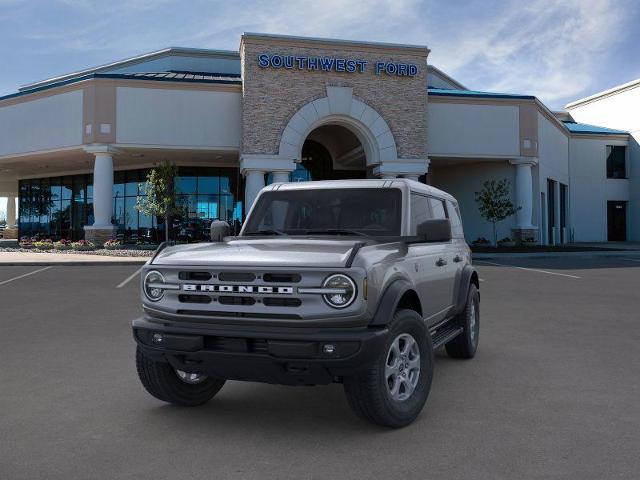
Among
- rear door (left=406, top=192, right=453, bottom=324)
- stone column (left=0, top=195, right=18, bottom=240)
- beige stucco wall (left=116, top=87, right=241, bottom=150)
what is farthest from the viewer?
stone column (left=0, top=195, right=18, bottom=240)

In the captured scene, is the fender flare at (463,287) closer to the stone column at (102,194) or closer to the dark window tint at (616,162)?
the stone column at (102,194)

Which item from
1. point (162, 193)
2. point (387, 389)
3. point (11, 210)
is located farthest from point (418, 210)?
point (11, 210)

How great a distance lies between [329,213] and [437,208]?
136 centimetres

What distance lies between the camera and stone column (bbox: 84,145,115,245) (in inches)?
1113

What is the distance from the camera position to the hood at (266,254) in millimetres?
3967

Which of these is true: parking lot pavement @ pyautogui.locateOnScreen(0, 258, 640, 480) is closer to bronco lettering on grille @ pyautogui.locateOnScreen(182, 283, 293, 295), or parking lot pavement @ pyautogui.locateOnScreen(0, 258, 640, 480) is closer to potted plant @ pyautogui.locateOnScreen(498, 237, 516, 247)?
bronco lettering on grille @ pyautogui.locateOnScreen(182, 283, 293, 295)

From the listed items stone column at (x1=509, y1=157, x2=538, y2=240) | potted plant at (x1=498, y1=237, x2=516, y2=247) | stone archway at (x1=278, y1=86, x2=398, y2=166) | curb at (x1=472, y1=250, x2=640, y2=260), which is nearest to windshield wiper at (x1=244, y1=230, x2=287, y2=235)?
curb at (x1=472, y1=250, x2=640, y2=260)

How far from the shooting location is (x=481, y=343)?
7438 millimetres

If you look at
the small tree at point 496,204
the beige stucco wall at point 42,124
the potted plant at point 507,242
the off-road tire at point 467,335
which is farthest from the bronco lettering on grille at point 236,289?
the potted plant at point 507,242

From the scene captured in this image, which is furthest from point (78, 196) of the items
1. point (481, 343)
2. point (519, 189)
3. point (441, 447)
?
point (441, 447)

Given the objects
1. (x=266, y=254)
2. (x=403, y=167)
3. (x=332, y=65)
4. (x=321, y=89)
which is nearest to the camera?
(x=266, y=254)

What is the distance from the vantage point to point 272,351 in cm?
377

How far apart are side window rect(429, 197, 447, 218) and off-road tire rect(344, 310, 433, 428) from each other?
6.19ft

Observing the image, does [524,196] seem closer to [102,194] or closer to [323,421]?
[102,194]
